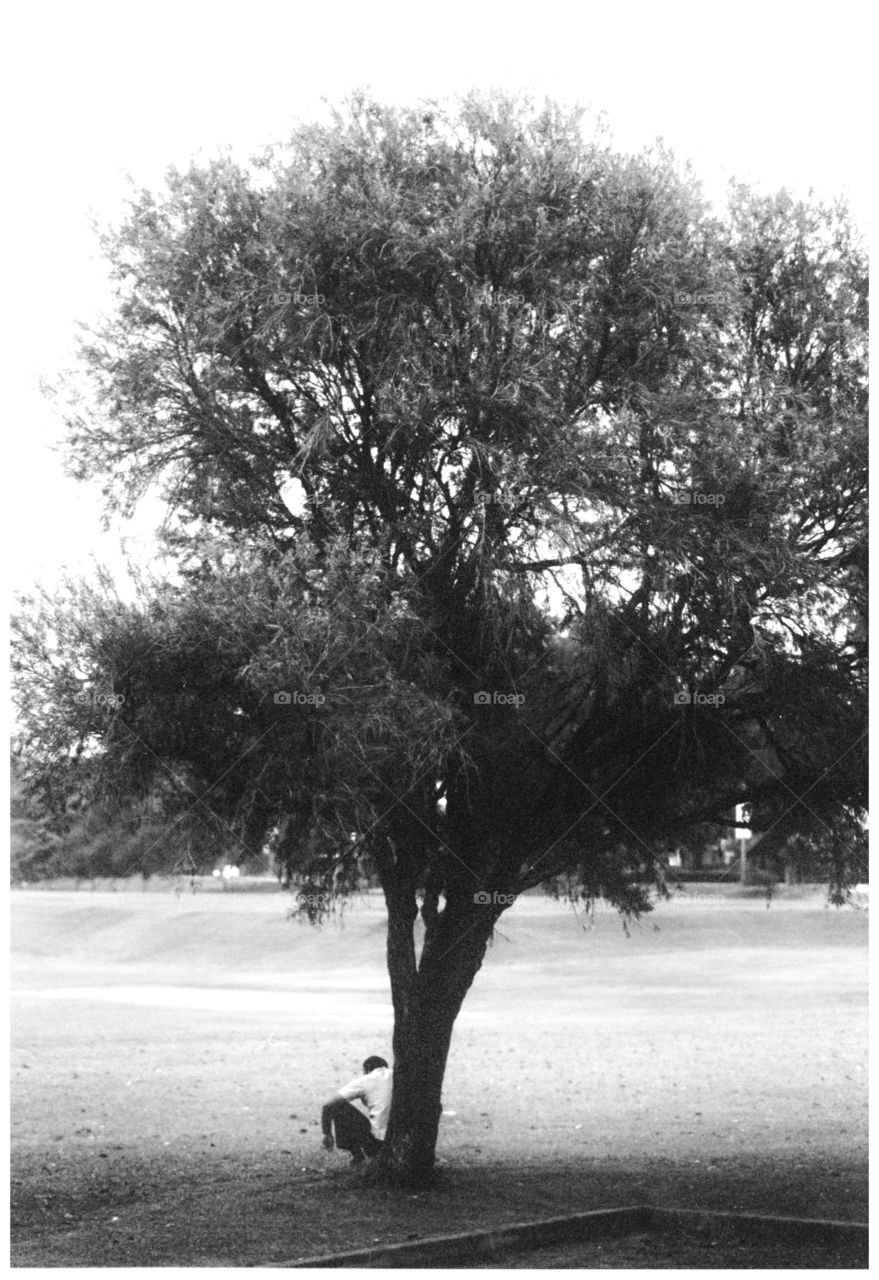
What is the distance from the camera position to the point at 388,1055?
18.4 m

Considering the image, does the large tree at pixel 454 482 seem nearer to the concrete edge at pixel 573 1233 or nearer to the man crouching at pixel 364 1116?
the man crouching at pixel 364 1116

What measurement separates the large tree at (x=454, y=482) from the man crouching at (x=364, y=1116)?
5.90ft

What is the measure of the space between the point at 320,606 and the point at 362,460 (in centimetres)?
140

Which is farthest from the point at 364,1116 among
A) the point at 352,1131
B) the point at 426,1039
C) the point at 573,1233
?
the point at 573,1233

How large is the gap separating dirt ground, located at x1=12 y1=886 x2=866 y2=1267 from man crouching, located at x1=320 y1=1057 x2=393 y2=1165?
26 cm

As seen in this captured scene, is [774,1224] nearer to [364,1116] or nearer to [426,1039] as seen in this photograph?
[426,1039]

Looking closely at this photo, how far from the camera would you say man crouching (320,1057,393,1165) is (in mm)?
10875

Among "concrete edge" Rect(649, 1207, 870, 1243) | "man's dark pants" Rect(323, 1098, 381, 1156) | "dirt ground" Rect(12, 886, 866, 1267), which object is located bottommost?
"dirt ground" Rect(12, 886, 866, 1267)

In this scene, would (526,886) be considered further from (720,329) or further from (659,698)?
(720,329)

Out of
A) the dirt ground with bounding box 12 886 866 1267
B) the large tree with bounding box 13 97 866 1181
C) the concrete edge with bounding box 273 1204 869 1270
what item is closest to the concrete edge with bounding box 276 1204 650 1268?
the concrete edge with bounding box 273 1204 869 1270

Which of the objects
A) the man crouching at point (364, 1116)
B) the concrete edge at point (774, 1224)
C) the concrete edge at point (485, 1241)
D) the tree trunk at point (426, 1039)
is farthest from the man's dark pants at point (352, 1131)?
the concrete edge at point (774, 1224)

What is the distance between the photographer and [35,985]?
30.5 m

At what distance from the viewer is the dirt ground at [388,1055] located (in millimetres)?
10212

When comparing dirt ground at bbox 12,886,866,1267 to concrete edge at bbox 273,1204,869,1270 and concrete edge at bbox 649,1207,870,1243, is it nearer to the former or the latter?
A: concrete edge at bbox 273,1204,869,1270
